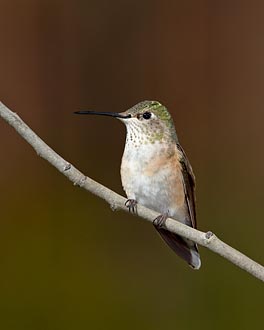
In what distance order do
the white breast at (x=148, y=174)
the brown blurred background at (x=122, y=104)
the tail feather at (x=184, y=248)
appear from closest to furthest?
the white breast at (x=148, y=174) → the tail feather at (x=184, y=248) → the brown blurred background at (x=122, y=104)

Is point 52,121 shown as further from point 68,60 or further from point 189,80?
point 189,80

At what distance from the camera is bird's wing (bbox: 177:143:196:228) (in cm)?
240

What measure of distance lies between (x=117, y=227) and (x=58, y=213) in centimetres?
32

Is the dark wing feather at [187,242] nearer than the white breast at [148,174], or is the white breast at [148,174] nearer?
the white breast at [148,174]

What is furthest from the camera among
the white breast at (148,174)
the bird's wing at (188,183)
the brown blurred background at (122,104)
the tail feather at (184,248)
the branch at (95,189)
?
the brown blurred background at (122,104)

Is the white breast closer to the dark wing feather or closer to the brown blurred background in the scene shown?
the dark wing feather

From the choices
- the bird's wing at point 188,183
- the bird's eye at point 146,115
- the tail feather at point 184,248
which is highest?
the bird's eye at point 146,115

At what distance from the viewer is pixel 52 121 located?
404cm

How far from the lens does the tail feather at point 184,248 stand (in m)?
2.52

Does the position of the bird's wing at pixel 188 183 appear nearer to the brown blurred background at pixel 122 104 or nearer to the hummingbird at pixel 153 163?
the hummingbird at pixel 153 163

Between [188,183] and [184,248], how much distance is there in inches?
9.2

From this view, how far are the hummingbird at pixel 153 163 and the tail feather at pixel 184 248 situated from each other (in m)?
0.10

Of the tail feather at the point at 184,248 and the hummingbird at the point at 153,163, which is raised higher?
the hummingbird at the point at 153,163

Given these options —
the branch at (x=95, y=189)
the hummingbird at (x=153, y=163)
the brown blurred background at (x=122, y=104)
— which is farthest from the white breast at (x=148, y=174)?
the brown blurred background at (x=122, y=104)
